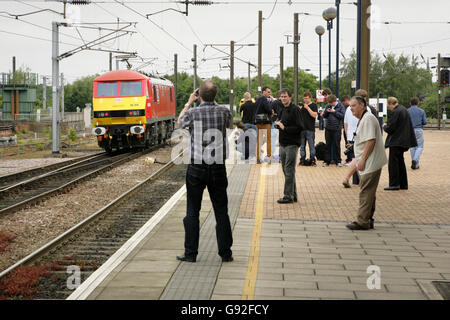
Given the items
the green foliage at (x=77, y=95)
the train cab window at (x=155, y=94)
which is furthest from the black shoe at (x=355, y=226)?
the green foliage at (x=77, y=95)

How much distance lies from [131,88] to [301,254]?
1960cm

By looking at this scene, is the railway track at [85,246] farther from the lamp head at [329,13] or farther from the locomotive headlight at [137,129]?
the lamp head at [329,13]

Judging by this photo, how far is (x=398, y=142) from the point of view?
40.5ft

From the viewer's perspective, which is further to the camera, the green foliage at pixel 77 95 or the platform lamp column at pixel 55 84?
the green foliage at pixel 77 95

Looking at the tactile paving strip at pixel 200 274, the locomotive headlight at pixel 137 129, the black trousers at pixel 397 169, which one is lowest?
the tactile paving strip at pixel 200 274

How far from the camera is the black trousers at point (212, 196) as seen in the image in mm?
6617

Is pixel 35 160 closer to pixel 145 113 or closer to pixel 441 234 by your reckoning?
pixel 145 113

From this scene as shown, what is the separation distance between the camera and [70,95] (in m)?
104

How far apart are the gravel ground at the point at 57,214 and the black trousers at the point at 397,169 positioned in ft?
18.8

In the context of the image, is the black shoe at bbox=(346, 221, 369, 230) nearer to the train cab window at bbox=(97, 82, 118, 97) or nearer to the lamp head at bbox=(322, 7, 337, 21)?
the train cab window at bbox=(97, 82, 118, 97)

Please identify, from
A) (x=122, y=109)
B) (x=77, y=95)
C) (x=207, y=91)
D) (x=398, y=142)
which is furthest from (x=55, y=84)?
(x=77, y=95)

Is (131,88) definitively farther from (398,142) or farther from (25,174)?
(398,142)

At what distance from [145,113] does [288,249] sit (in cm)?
1895
